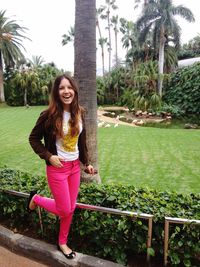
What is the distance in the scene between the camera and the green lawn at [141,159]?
19.7 ft

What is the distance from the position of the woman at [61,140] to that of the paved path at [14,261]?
1.17ft

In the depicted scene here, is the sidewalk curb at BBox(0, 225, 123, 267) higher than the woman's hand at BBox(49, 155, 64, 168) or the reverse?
the reverse

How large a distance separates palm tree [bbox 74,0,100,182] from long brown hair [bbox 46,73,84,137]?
37.0 inches

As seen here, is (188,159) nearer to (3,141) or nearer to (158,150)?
(158,150)

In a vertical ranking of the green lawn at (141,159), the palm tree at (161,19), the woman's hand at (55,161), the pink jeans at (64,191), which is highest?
the palm tree at (161,19)

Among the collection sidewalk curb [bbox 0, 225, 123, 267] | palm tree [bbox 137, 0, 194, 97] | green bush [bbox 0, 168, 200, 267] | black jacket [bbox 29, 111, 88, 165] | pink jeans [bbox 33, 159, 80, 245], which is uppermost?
palm tree [bbox 137, 0, 194, 97]

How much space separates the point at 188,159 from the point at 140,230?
18.6 feet

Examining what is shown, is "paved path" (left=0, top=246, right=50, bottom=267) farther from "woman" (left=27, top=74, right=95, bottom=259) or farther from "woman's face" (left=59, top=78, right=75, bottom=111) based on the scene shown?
"woman's face" (left=59, top=78, right=75, bottom=111)

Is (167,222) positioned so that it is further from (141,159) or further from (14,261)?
(141,159)

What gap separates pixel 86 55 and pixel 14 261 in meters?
2.35

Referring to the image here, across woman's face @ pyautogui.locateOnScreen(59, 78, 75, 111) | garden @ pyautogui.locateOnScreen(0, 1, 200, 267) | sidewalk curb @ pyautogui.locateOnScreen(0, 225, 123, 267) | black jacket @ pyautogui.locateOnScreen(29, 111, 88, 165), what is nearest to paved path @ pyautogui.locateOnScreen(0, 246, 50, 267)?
sidewalk curb @ pyautogui.locateOnScreen(0, 225, 123, 267)

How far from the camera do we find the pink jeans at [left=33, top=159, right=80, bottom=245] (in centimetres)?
246

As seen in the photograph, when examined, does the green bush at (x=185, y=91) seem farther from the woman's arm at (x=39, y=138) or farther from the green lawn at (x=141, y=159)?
the woman's arm at (x=39, y=138)

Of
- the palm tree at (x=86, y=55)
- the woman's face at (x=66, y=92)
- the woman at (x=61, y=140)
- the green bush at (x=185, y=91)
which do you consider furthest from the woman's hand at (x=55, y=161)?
the green bush at (x=185, y=91)
